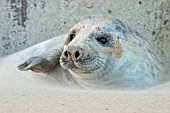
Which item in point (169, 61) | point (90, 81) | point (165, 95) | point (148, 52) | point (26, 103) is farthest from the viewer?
point (169, 61)

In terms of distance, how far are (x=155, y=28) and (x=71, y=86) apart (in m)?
1.27

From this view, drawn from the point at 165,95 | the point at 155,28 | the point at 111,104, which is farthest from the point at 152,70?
the point at 111,104

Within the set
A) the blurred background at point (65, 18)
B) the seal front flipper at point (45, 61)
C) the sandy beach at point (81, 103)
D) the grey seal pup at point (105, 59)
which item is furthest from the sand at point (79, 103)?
the blurred background at point (65, 18)

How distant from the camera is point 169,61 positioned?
13.8 ft

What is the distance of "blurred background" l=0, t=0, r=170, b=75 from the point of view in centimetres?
434

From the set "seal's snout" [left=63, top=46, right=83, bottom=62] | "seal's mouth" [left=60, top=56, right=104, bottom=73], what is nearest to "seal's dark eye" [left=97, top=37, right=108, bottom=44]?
"seal's mouth" [left=60, top=56, right=104, bottom=73]

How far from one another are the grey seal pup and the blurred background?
85 cm

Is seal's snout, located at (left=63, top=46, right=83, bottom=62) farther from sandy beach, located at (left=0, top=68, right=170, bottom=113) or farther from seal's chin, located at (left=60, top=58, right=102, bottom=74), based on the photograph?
sandy beach, located at (left=0, top=68, right=170, bottom=113)

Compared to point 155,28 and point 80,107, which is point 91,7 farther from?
point 80,107

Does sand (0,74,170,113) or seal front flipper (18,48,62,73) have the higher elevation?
sand (0,74,170,113)

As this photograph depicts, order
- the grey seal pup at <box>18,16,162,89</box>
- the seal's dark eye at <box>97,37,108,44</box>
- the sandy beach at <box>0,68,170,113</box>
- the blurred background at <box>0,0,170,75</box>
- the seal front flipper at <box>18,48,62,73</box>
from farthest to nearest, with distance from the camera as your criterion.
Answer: the blurred background at <box>0,0,170,75</box>, the seal front flipper at <box>18,48,62,73</box>, the seal's dark eye at <box>97,37,108,44</box>, the grey seal pup at <box>18,16,162,89</box>, the sandy beach at <box>0,68,170,113</box>

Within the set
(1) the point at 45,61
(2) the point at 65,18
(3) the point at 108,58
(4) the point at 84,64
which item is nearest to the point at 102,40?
(3) the point at 108,58

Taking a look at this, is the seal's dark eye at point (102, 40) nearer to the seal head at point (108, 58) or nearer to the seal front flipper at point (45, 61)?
the seal head at point (108, 58)

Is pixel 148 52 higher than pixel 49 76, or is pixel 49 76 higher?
pixel 148 52
